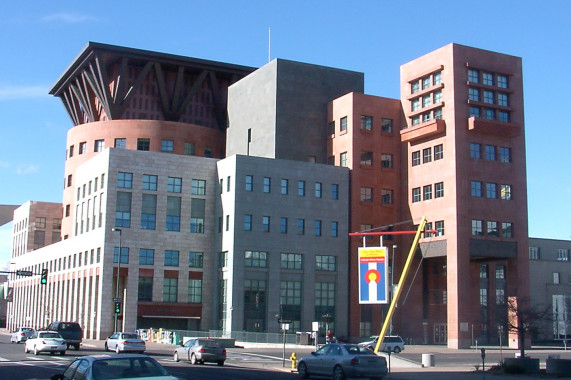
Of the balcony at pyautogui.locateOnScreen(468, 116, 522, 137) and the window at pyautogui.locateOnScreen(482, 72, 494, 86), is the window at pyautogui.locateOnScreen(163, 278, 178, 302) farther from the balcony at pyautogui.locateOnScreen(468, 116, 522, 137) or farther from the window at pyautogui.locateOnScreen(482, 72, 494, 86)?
the window at pyautogui.locateOnScreen(482, 72, 494, 86)

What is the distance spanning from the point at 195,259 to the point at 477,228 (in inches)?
1244

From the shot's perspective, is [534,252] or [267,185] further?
[534,252]

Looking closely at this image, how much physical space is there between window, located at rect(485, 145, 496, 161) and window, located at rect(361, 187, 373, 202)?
1417 centimetres

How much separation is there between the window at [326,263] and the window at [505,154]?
2185cm

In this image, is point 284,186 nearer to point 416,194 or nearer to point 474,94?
point 416,194

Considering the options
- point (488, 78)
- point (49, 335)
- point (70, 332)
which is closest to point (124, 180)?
point (70, 332)

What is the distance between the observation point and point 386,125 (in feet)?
293

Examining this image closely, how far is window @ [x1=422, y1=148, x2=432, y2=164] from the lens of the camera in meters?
84.5

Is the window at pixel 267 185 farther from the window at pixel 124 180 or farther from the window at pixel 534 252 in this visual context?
the window at pixel 534 252

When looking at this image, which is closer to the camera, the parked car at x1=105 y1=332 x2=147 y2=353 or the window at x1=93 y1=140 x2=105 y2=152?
the parked car at x1=105 y1=332 x2=147 y2=353

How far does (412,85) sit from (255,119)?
19808 mm

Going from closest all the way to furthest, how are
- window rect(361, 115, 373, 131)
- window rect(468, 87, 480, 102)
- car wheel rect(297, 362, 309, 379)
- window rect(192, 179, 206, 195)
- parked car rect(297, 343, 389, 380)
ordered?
parked car rect(297, 343, 389, 380), car wheel rect(297, 362, 309, 379), window rect(468, 87, 480, 102), window rect(192, 179, 206, 195), window rect(361, 115, 373, 131)

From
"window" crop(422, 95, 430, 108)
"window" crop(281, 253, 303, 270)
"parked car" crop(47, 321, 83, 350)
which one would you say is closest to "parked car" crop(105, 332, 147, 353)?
"parked car" crop(47, 321, 83, 350)

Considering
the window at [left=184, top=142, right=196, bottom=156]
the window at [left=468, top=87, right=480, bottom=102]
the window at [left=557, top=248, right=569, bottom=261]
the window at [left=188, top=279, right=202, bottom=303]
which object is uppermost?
the window at [left=468, top=87, right=480, bottom=102]
